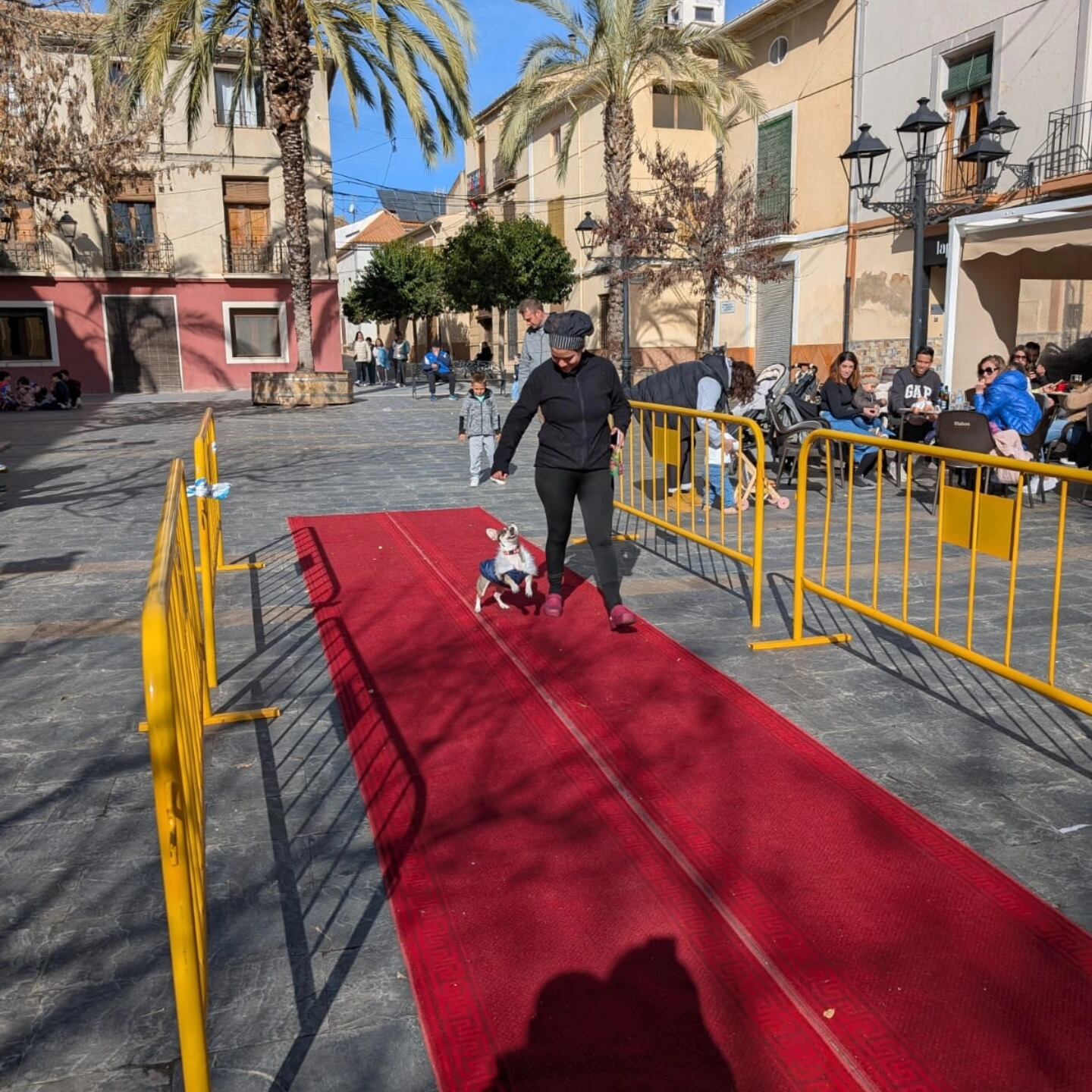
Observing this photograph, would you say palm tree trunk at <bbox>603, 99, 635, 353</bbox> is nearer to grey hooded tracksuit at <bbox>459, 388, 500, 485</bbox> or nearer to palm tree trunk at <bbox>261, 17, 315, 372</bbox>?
palm tree trunk at <bbox>261, 17, 315, 372</bbox>

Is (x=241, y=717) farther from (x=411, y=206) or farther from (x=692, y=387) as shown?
(x=411, y=206)

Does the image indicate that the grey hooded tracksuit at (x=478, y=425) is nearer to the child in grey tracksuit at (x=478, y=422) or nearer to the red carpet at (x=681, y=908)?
the child in grey tracksuit at (x=478, y=422)

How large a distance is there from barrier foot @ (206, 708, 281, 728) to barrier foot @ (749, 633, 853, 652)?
8.38 ft

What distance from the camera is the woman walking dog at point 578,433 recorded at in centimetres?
589

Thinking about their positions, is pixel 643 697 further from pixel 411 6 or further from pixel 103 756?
pixel 411 6

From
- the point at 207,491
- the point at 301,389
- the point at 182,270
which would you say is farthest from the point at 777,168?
the point at 207,491

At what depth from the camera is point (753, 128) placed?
88.4ft

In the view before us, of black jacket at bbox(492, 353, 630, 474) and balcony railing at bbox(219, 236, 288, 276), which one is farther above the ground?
balcony railing at bbox(219, 236, 288, 276)

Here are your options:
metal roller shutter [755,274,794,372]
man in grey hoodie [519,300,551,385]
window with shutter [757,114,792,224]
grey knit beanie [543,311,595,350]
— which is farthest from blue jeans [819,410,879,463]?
window with shutter [757,114,792,224]

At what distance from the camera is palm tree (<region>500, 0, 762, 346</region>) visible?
23922 mm

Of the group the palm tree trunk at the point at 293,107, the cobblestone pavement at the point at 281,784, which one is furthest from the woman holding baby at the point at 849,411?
the palm tree trunk at the point at 293,107

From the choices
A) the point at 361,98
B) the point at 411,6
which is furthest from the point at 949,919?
the point at 361,98

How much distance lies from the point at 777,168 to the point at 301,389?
500 inches

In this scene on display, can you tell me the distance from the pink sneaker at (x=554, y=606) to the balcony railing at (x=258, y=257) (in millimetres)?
30171
